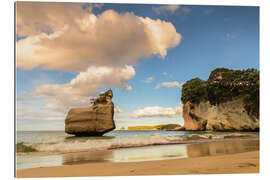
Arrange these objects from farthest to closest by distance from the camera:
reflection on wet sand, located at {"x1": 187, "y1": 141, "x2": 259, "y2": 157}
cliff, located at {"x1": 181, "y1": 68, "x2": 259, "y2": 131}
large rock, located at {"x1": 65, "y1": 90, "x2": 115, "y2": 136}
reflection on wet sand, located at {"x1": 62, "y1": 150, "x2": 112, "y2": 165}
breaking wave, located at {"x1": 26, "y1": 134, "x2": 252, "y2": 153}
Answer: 1. cliff, located at {"x1": 181, "y1": 68, "x2": 259, "y2": 131}
2. large rock, located at {"x1": 65, "y1": 90, "x2": 115, "y2": 136}
3. breaking wave, located at {"x1": 26, "y1": 134, "x2": 252, "y2": 153}
4. reflection on wet sand, located at {"x1": 187, "y1": 141, "x2": 259, "y2": 157}
5. reflection on wet sand, located at {"x1": 62, "y1": 150, "x2": 112, "y2": 165}

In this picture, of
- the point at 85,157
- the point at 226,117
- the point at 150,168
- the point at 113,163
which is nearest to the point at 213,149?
the point at 150,168

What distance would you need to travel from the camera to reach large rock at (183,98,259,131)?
8587 millimetres

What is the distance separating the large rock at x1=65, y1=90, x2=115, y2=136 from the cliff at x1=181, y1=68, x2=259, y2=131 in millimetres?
3790

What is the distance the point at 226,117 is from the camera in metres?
10.2

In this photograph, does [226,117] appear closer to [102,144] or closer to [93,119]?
[93,119]

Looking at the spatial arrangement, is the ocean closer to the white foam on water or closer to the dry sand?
the white foam on water

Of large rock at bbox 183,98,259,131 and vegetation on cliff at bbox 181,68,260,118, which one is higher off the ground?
vegetation on cliff at bbox 181,68,260,118

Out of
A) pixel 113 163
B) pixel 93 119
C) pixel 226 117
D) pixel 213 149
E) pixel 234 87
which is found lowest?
pixel 226 117

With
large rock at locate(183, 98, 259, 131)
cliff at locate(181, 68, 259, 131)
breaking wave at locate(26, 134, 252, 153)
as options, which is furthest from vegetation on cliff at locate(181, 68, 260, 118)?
breaking wave at locate(26, 134, 252, 153)

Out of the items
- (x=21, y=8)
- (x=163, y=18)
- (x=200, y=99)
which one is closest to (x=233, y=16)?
(x=163, y=18)

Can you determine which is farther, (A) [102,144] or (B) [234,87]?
(B) [234,87]

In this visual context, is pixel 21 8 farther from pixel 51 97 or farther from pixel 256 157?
pixel 256 157

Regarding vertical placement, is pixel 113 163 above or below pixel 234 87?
below

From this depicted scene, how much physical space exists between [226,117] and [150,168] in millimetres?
8730
